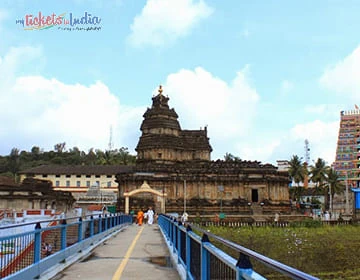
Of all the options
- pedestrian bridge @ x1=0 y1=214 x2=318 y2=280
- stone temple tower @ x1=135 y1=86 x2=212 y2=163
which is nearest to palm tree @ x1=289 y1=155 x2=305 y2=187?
stone temple tower @ x1=135 y1=86 x2=212 y2=163

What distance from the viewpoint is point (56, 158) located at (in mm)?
123875

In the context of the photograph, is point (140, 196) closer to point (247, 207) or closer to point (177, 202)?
point (177, 202)

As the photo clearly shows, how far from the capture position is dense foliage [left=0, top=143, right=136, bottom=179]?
113188 mm

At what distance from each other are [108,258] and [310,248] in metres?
23.3

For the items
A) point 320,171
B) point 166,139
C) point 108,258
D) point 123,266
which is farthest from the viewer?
point 320,171

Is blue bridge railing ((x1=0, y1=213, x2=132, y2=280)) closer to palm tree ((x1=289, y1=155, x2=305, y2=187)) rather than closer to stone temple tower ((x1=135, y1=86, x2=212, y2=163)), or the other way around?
stone temple tower ((x1=135, y1=86, x2=212, y2=163))

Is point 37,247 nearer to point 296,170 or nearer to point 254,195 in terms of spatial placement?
point 254,195

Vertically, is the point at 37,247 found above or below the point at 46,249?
above

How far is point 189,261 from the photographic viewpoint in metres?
8.59

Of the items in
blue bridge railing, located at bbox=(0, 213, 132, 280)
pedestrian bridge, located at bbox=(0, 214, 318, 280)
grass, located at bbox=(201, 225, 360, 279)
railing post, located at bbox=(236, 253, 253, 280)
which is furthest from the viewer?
grass, located at bbox=(201, 225, 360, 279)

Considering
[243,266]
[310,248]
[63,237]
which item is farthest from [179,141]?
[243,266]

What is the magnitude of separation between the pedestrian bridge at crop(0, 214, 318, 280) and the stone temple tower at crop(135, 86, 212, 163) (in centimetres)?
5080

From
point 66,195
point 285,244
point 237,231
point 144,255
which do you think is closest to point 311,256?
point 285,244

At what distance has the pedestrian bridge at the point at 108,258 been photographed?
521 centimetres
